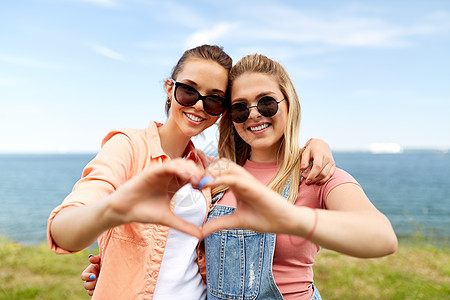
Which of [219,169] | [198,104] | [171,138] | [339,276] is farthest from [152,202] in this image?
[339,276]

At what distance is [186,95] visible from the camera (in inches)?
101

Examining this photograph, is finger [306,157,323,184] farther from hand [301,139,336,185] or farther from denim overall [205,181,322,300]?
denim overall [205,181,322,300]

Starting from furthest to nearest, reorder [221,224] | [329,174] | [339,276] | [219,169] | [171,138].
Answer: [339,276]
[171,138]
[329,174]
[221,224]
[219,169]

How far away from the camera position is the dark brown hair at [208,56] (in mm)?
2688

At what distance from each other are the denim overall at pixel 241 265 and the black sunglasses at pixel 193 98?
2.72 ft

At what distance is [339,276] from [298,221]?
227 inches

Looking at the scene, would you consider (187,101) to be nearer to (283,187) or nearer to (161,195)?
(283,187)

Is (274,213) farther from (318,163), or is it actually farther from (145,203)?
(318,163)

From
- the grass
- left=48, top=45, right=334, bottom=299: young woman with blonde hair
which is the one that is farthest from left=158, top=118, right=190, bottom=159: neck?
the grass

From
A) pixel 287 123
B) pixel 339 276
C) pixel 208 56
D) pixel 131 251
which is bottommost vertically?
pixel 339 276

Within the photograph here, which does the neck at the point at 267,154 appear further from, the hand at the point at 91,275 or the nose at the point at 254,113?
the hand at the point at 91,275

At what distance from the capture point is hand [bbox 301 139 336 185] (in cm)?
219

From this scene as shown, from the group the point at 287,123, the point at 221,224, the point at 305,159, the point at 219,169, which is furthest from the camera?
the point at 287,123

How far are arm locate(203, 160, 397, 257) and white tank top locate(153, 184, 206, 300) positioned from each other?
43.0 inches
